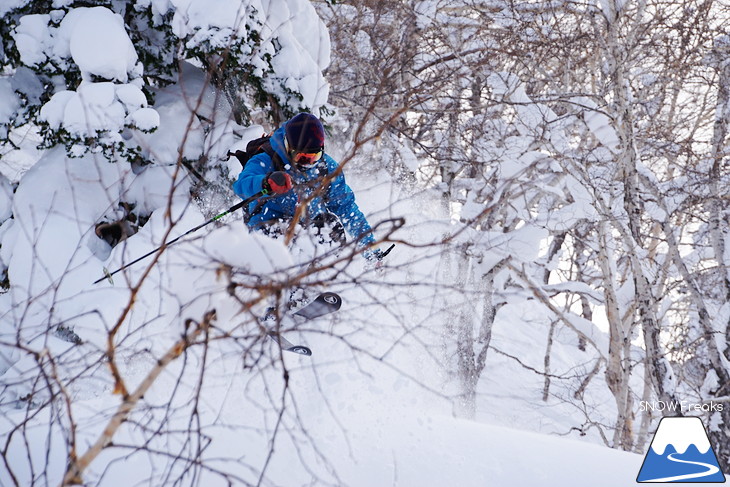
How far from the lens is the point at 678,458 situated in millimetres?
3508

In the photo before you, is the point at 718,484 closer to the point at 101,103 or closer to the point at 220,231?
the point at 220,231

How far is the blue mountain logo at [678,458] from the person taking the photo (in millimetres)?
3108

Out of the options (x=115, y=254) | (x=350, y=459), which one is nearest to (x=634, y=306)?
(x=350, y=459)

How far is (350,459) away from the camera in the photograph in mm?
3264

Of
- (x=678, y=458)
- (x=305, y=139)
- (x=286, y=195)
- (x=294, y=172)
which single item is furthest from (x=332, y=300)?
(x=678, y=458)

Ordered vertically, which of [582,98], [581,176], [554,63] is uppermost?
[554,63]

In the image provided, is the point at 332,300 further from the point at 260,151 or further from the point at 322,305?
the point at 260,151

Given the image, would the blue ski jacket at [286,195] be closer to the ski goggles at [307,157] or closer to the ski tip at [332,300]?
the ski goggles at [307,157]

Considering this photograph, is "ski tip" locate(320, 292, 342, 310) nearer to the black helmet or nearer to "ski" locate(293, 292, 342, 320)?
"ski" locate(293, 292, 342, 320)

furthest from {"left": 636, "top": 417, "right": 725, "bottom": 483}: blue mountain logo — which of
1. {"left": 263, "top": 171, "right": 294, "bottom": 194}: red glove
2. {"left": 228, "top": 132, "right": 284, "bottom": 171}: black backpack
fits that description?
{"left": 228, "top": 132, "right": 284, "bottom": 171}: black backpack

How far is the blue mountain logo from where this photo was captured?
3.11 metres

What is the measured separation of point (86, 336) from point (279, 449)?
7.69 feet

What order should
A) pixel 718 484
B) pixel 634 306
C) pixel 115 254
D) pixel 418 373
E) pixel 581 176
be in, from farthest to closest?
pixel 634 306 < pixel 581 176 < pixel 418 373 < pixel 115 254 < pixel 718 484

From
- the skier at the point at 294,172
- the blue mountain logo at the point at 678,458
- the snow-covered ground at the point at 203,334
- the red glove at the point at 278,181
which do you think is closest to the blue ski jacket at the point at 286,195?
the skier at the point at 294,172
